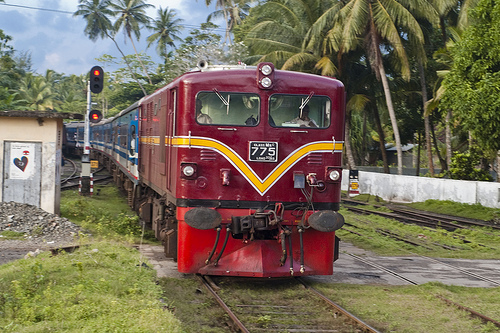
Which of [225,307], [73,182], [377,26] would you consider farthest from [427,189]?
[225,307]

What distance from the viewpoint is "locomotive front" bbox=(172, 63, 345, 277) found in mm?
8703

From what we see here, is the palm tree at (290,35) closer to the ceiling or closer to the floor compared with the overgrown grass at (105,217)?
closer to the ceiling

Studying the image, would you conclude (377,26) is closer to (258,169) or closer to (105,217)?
(105,217)

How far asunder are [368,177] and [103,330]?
23.0m

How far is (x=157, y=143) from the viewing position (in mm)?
11398

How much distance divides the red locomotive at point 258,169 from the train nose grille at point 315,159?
2cm

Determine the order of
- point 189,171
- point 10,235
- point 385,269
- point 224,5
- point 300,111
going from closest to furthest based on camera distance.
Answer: point 189,171 < point 300,111 < point 385,269 < point 10,235 < point 224,5

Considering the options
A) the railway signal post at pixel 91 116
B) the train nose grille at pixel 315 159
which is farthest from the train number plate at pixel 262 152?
the railway signal post at pixel 91 116

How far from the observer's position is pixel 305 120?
906cm

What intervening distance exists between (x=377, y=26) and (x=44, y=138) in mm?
18481

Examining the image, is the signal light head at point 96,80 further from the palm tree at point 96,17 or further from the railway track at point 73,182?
the palm tree at point 96,17

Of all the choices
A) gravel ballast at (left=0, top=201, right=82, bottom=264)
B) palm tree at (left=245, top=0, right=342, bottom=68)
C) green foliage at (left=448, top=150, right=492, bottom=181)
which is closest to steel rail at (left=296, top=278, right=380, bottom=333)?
gravel ballast at (left=0, top=201, right=82, bottom=264)

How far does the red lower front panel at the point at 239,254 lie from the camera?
344 inches

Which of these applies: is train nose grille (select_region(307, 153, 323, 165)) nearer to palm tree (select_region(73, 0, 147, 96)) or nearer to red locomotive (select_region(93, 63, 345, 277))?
red locomotive (select_region(93, 63, 345, 277))
